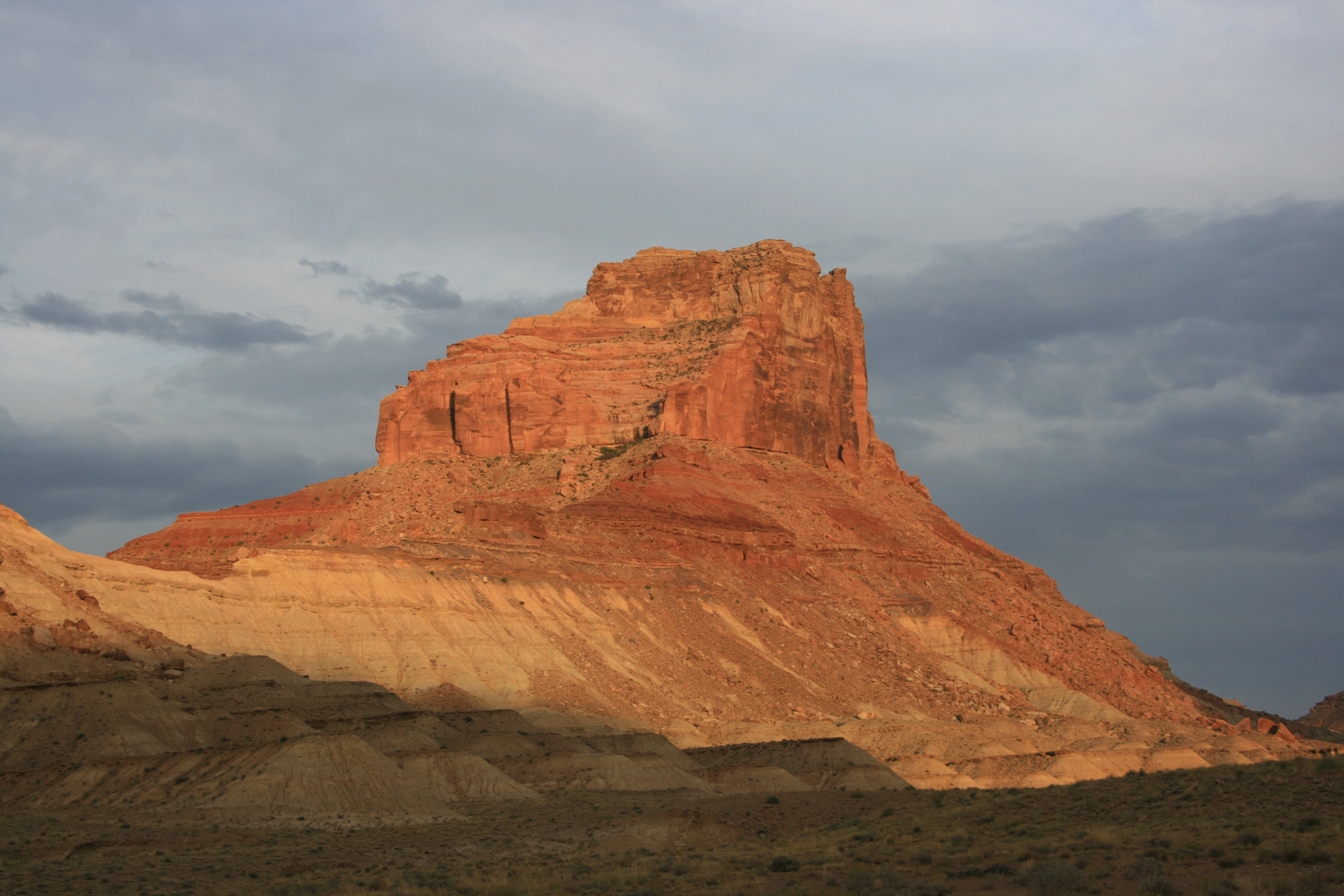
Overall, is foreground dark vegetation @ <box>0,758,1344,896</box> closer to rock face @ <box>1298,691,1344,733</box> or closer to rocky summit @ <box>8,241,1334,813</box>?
rocky summit @ <box>8,241,1334,813</box>

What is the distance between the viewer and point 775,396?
112 m

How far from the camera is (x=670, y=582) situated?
270ft

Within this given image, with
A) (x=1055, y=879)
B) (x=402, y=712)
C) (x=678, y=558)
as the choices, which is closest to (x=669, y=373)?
(x=678, y=558)

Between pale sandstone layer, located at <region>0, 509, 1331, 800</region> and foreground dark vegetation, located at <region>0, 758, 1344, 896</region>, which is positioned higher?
pale sandstone layer, located at <region>0, 509, 1331, 800</region>

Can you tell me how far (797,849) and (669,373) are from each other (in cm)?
8476

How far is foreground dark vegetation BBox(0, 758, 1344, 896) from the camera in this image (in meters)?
21.8

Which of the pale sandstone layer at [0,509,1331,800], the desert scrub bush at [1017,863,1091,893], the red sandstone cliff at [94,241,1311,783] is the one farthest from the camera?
the red sandstone cliff at [94,241,1311,783]

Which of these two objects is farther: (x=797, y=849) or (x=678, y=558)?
(x=678, y=558)

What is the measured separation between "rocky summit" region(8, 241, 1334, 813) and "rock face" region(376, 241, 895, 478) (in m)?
0.29

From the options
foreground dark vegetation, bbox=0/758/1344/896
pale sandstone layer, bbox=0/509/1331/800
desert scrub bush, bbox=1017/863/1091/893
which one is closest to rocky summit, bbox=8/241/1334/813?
pale sandstone layer, bbox=0/509/1331/800

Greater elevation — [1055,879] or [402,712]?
[402,712]

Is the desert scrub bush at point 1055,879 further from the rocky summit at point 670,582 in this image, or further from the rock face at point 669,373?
the rock face at point 669,373

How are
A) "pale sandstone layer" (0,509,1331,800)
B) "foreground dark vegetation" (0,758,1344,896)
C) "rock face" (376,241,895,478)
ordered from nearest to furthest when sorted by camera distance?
1. "foreground dark vegetation" (0,758,1344,896)
2. "pale sandstone layer" (0,509,1331,800)
3. "rock face" (376,241,895,478)

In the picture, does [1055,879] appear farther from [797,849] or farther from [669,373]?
[669,373]
